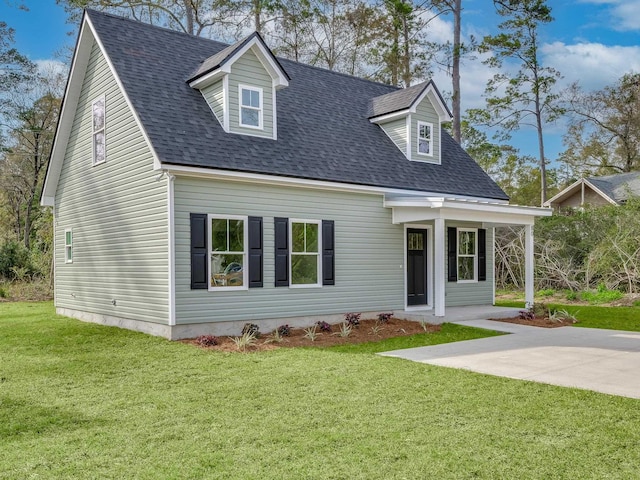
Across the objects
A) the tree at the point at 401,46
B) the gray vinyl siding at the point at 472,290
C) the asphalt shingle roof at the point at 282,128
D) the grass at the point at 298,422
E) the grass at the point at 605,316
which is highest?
the tree at the point at 401,46

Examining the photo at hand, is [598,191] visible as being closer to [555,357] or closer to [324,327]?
[324,327]

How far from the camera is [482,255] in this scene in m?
15.4

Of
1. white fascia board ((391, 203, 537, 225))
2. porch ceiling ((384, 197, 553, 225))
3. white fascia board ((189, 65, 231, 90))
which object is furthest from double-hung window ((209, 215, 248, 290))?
white fascia board ((391, 203, 537, 225))

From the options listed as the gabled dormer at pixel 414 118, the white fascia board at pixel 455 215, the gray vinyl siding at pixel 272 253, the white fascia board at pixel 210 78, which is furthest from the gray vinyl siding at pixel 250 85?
the gabled dormer at pixel 414 118

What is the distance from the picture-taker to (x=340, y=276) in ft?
40.0

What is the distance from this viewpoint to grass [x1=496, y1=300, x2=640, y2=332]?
40.0ft

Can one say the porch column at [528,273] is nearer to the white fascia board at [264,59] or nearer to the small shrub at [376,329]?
the small shrub at [376,329]

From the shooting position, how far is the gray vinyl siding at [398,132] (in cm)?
1467

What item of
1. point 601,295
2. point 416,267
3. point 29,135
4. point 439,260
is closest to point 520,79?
point 601,295

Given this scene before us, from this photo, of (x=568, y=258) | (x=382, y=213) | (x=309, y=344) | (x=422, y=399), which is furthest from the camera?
(x=568, y=258)

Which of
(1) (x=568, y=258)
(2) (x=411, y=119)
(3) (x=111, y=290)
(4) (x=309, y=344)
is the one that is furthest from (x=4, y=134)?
(1) (x=568, y=258)

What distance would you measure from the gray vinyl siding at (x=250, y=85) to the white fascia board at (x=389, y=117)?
157 inches

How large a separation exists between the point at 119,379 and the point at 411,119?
1034 cm

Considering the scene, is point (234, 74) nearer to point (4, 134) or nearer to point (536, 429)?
point (536, 429)
